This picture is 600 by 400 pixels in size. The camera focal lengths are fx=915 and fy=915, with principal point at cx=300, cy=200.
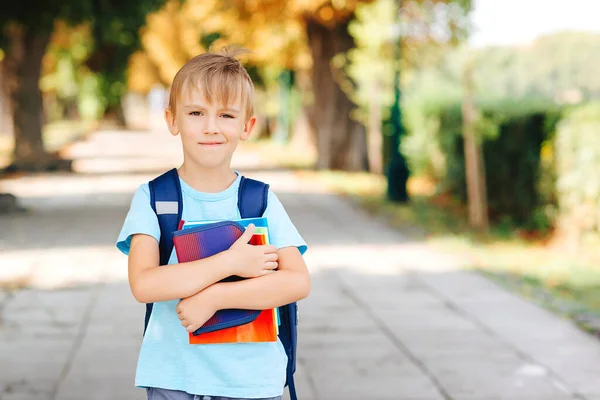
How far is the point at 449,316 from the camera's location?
23.9ft

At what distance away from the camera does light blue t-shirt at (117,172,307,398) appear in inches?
97.0

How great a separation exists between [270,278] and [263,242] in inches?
3.8

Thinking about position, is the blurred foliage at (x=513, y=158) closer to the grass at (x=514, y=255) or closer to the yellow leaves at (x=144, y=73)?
the grass at (x=514, y=255)

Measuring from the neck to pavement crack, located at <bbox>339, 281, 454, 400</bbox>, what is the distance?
3.04m

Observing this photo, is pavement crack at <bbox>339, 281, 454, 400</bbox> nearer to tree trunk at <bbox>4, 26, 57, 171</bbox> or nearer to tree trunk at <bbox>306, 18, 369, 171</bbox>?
tree trunk at <bbox>306, 18, 369, 171</bbox>

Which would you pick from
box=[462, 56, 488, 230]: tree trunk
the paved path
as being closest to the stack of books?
the paved path

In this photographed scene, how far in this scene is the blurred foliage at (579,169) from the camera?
980 centimetres

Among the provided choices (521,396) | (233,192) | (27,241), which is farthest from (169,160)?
(233,192)

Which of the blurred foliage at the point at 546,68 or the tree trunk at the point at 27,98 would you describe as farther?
the tree trunk at the point at 27,98

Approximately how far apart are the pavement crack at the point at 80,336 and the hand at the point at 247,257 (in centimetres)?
310

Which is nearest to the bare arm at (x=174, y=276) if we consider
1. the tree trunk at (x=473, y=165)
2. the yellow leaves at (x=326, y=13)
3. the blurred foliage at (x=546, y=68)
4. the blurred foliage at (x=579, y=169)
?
the blurred foliage at (x=579, y=169)

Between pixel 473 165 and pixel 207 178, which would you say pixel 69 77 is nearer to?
pixel 473 165

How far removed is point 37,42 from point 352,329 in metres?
17.1

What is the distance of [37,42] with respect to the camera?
2178cm
